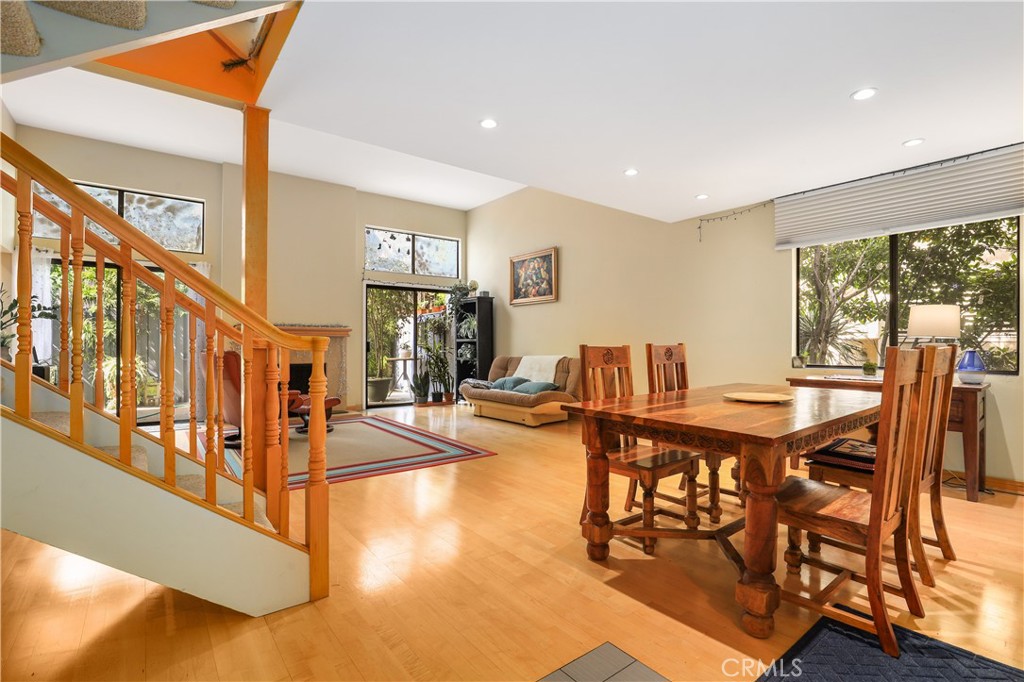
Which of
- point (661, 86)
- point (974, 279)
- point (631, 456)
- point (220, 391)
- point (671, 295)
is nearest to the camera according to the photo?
point (220, 391)

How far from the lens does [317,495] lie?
1.98 m

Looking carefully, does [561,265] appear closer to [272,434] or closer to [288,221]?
[288,221]

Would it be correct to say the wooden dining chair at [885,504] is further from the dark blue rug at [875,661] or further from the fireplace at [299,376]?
the fireplace at [299,376]

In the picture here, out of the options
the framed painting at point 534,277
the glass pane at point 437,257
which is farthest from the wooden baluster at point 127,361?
the glass pane at point 437,257

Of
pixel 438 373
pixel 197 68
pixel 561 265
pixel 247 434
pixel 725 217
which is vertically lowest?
pixel 438 373

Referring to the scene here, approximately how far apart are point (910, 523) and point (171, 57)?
14.4 feet

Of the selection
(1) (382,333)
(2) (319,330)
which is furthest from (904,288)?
(1) (382,333)

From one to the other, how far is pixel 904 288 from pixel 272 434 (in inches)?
184

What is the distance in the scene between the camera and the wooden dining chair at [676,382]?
2.78m

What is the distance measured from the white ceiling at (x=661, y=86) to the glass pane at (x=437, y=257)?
4343 millimetres

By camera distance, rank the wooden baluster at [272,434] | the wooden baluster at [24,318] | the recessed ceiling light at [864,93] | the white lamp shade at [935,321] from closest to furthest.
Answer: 1. the wooden baluster at [24,318]
2. the wooden baluster at [272,434]
3. the recessed ceiling light at [864,93]
4. the white lamp shade at [935,321]

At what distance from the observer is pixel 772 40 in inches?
86.8

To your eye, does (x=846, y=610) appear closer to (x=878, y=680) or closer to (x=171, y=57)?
(x=878, y=680)

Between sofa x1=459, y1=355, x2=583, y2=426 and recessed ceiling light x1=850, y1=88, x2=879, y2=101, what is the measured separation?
368cm
